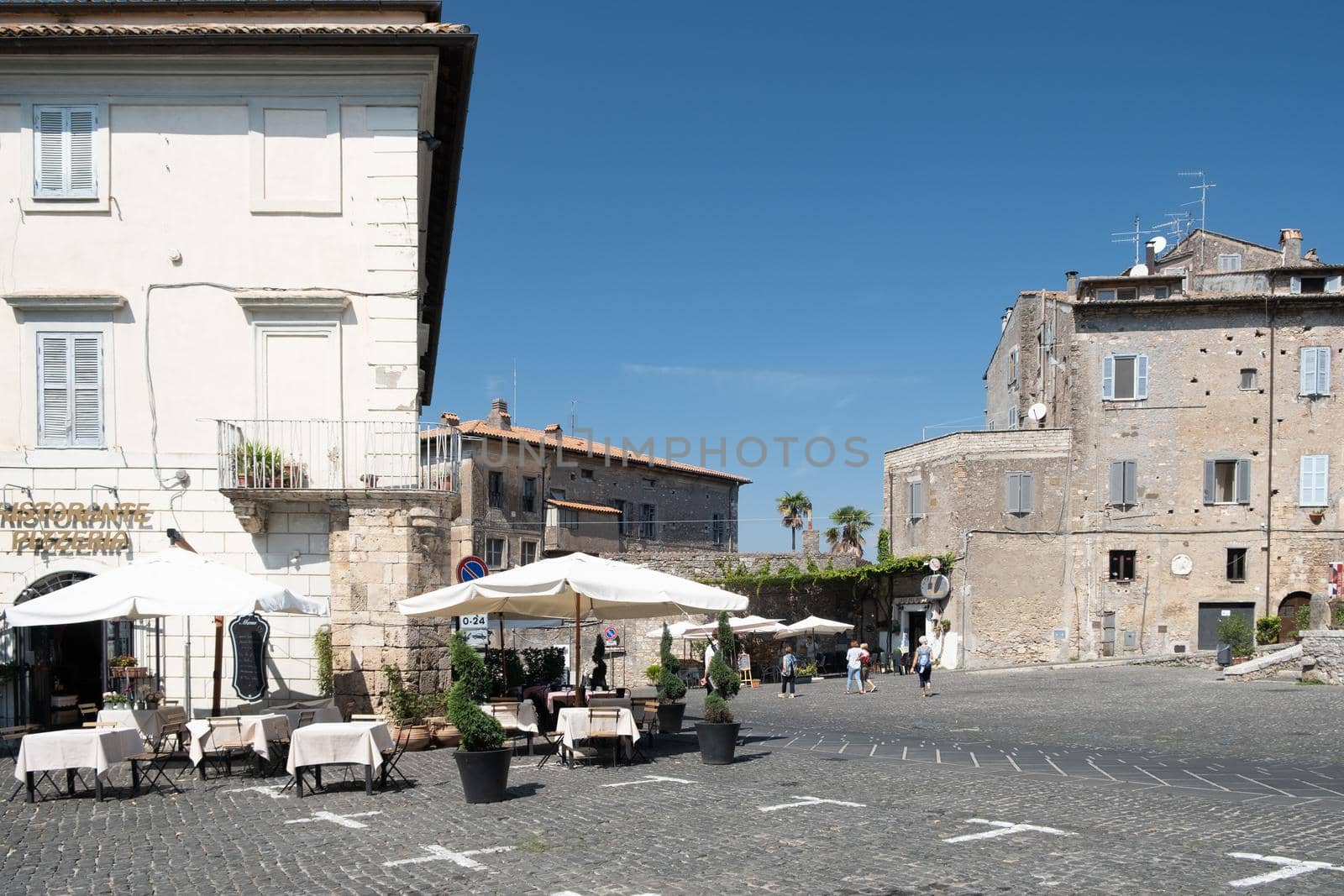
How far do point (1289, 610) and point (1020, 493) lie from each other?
9.25 metres

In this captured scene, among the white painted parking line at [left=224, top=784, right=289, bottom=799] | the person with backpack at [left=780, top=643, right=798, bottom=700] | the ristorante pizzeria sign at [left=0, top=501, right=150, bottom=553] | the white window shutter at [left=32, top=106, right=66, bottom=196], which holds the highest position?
the white window shutter at [left=32, top=106, right=66, bottom=196]

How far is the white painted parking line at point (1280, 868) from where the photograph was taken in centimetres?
736

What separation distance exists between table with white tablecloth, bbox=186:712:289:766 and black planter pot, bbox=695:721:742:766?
15.7 ft

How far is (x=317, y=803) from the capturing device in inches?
427

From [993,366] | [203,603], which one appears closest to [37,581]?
[203,603]

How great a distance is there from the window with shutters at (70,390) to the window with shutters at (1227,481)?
3397 cm

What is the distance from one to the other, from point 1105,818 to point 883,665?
31.6 meters

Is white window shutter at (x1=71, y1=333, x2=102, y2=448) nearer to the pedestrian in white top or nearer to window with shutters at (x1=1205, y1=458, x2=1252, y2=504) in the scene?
the pedestrian in white top

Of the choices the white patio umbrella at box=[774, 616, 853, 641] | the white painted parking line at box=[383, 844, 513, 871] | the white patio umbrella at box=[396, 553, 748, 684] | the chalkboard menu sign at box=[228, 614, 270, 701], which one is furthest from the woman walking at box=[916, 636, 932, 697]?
the white painted parking line at box=[383, 844, 513, 871]

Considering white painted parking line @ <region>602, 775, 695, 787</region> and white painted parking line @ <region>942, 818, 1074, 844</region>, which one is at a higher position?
white painted parking line @ <region>942, 818, 1074, 844</region>

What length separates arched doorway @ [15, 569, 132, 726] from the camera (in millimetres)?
16062

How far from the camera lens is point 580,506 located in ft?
163

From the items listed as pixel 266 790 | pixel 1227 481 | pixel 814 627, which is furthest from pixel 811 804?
pixel 1227 481

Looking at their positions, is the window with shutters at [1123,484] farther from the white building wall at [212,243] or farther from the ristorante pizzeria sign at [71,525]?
the ristorante pizzeria sign at [71,525]
